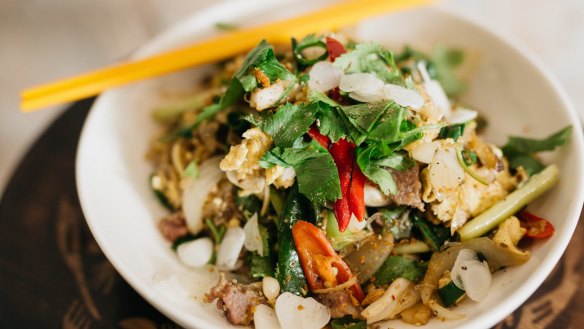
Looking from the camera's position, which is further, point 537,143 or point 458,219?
point 537,143

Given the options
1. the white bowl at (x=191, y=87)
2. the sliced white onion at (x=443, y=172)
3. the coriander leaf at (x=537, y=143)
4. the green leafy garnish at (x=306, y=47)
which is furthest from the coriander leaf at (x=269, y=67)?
the coriander leaf at (x=537, y=143)

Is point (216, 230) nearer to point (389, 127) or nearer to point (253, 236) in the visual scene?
point (253, 236)

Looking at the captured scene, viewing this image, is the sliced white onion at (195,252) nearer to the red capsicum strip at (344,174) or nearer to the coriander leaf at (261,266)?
the coriander leaf at (261,266)

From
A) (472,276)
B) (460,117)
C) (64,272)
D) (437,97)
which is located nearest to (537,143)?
(460,117)

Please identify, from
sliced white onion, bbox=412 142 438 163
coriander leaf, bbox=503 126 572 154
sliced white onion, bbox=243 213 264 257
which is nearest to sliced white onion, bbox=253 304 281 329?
sliced white onion, bbox=243 213 264 257

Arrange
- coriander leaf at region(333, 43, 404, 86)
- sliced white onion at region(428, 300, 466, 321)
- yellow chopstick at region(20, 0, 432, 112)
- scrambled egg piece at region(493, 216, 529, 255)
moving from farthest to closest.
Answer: yellow chopstick at region(20, 0, 432, 112) < coriander leaf at region(333, 43, 404, 86) < scrambled egg piece at region(493, 216, 529, 255) < sliced white onion at region(428, 300, 466, 321)

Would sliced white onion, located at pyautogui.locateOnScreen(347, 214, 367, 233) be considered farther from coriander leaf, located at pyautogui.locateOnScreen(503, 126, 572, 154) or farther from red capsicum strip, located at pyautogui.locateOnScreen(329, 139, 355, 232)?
coriander leaf, located at pyautogui.locateOnScreen(503, 126, 572, 154)
